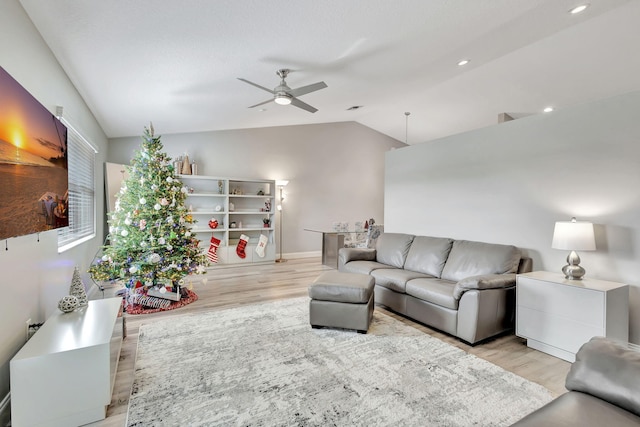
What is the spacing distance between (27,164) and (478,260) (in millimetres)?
3978

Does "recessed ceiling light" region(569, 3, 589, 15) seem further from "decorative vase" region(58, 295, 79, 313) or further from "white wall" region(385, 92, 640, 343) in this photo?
"decorative vase" region(58, 295, 79, 313)

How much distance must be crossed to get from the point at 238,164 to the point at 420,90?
4092 millimetres

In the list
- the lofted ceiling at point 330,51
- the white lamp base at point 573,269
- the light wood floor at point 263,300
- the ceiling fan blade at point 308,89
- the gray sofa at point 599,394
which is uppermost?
the lofted ceiling at point 330,51

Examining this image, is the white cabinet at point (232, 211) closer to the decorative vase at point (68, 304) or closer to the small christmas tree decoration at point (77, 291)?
the small christmas tree decoration at point (77, 291)

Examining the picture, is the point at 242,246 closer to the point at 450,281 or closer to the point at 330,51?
the point at 450,281

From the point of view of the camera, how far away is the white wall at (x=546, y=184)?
2.65 meters

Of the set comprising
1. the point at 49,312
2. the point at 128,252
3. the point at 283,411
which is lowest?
the point at 283,411

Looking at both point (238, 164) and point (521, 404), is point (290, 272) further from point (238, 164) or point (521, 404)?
point (521, 404)

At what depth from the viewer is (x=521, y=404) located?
1960 millimetres

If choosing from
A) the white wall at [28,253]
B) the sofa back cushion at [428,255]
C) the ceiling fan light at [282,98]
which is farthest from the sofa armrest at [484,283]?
the white wall at [28,253]

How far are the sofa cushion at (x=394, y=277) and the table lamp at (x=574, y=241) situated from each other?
142cm

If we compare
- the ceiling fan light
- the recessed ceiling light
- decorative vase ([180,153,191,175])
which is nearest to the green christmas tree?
the ceiling fan light

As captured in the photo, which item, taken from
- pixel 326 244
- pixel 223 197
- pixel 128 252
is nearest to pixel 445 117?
pixel 326 244

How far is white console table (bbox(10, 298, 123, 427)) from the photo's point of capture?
165cm
